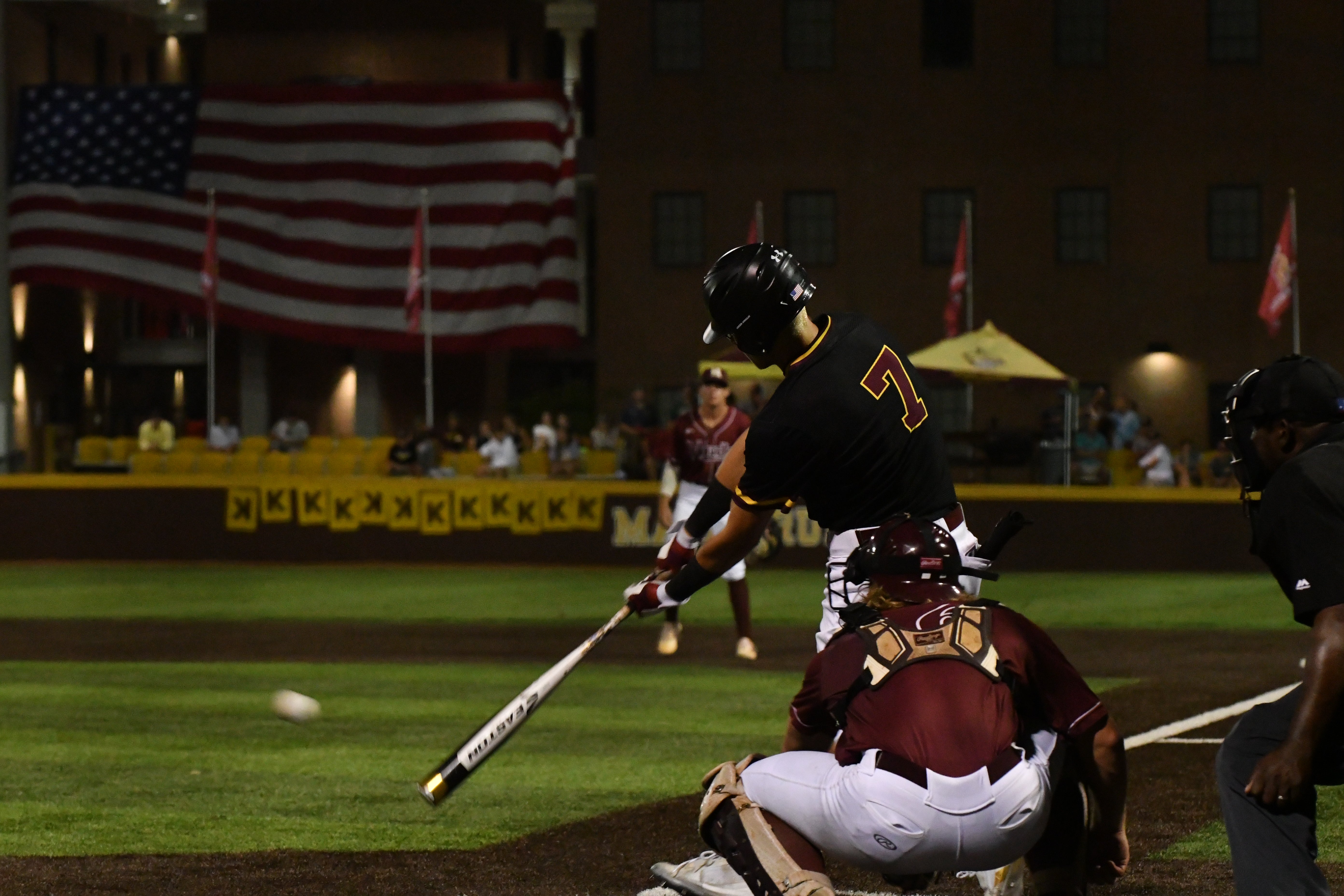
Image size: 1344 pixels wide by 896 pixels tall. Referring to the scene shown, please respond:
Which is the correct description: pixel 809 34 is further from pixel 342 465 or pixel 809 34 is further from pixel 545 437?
pixel 342 465

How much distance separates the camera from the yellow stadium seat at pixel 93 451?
35719 mm

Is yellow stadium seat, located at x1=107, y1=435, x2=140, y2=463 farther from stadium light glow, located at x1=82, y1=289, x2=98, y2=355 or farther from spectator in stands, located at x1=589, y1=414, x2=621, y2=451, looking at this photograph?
stadium light glow, located at x1=82, y1=289, x2=98, y2=355

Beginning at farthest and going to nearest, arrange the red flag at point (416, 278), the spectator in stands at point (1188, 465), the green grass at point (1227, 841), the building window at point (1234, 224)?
1. the building window at point (1234, 224)
2. the red flag at point (416, 278)
3. the spectator in stands at point (1188, 465)
4. the green grass at point (1227, 841)

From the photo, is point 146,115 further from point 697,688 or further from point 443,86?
point 697,688

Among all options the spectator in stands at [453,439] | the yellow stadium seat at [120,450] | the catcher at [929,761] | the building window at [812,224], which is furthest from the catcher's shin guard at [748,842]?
the building window at [812,224]

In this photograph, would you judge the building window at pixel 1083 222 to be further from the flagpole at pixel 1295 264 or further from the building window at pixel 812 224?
the building window at pixel 812 224

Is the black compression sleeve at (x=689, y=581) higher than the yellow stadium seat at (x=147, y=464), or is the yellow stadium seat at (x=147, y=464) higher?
the black compression sleeve at (x=689, y=581)

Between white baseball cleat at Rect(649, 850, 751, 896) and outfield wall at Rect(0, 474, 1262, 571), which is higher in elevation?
white baseball cleat at Rect(649, 850, 751, 896)

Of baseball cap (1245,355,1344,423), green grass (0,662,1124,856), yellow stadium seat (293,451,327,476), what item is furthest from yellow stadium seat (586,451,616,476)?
baseball cap (1245,355,1344,423)

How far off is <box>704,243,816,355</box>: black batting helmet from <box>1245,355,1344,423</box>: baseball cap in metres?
1.32

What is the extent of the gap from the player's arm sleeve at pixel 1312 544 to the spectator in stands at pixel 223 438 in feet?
97.3

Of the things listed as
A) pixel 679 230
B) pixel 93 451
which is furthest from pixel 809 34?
pixel 93 451

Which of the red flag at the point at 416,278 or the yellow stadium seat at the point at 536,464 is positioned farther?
the red flag at the point at 416,278

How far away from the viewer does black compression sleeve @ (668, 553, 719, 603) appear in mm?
5477
